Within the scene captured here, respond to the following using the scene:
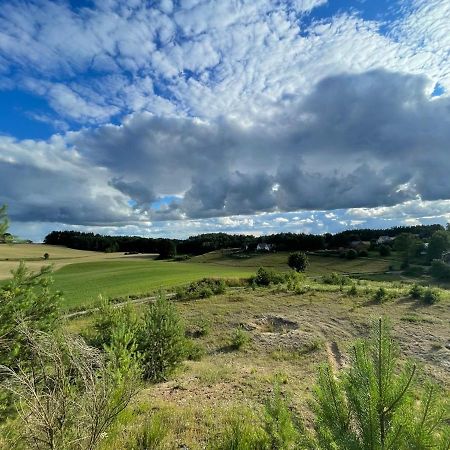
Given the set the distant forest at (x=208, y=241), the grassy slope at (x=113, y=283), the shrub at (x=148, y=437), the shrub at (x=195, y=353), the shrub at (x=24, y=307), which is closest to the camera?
the shrub at (x=148, y=437)

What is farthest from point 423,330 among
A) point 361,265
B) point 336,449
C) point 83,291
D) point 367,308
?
point 361,265

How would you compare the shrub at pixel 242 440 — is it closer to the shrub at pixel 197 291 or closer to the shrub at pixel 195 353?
the shrub at pixel 195 353

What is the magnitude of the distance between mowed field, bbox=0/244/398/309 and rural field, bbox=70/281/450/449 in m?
10.6

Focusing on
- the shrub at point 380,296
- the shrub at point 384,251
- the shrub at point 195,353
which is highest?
the shrub at point 384,251

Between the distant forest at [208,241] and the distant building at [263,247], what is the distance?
4.09 ft

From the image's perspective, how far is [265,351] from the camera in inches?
677

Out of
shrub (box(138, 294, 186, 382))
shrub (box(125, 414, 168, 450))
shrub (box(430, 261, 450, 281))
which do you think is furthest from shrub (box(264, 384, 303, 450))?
shrub (box(430, 261, 450, 281))

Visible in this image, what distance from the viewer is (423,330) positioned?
19250mm

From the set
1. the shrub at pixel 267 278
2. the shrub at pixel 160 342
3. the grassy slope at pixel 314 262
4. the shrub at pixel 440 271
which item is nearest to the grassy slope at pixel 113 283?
the shrub at pixel 267 278

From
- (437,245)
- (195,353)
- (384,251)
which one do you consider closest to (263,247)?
(384,251)

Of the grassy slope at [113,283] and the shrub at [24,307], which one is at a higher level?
the shrub at [24,307]

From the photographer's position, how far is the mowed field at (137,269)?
42.8 meters

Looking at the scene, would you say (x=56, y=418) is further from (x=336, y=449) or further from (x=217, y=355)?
(x=217, y=355)

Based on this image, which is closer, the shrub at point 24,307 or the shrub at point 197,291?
the shrub at point 24,307
